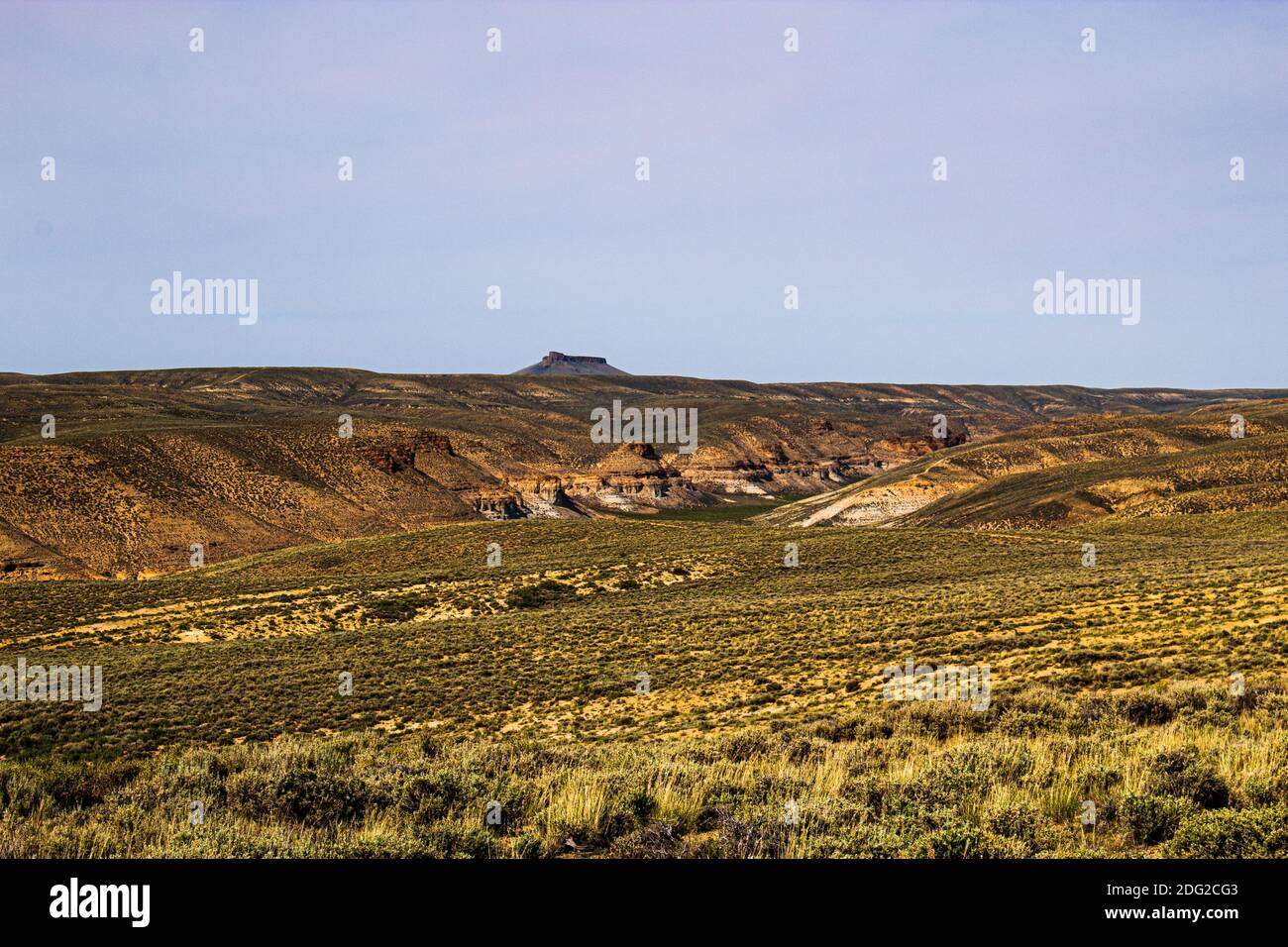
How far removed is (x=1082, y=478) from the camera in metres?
83.8

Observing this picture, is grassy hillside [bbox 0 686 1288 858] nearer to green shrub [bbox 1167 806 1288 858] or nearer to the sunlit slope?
green shrub [bbox 1167 806 1288 858]

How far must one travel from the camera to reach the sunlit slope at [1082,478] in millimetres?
71562

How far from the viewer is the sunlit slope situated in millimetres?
71562

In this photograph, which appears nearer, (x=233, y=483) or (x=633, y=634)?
(x=633, y=634)

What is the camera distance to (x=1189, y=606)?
24.7 m

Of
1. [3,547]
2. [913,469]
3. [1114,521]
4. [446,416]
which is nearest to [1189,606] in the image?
[1114,521]

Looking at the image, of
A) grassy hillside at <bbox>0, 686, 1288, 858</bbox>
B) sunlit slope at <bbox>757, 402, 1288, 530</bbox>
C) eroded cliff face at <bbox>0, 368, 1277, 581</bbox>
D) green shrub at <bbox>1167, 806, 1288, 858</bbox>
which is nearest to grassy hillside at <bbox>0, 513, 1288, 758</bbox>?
grassy hillside at <bbox>0, 686, 1288, 858</bbox>

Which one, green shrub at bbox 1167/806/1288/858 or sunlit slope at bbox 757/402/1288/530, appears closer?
green shrub at bbox 1167/806/1288/858

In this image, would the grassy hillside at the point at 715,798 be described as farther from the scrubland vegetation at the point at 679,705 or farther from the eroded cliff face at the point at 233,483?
the eroded cliff face at the point at 233,483

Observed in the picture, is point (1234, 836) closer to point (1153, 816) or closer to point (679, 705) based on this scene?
point (1153, 816)

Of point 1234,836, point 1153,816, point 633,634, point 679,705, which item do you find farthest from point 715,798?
point 633,634
